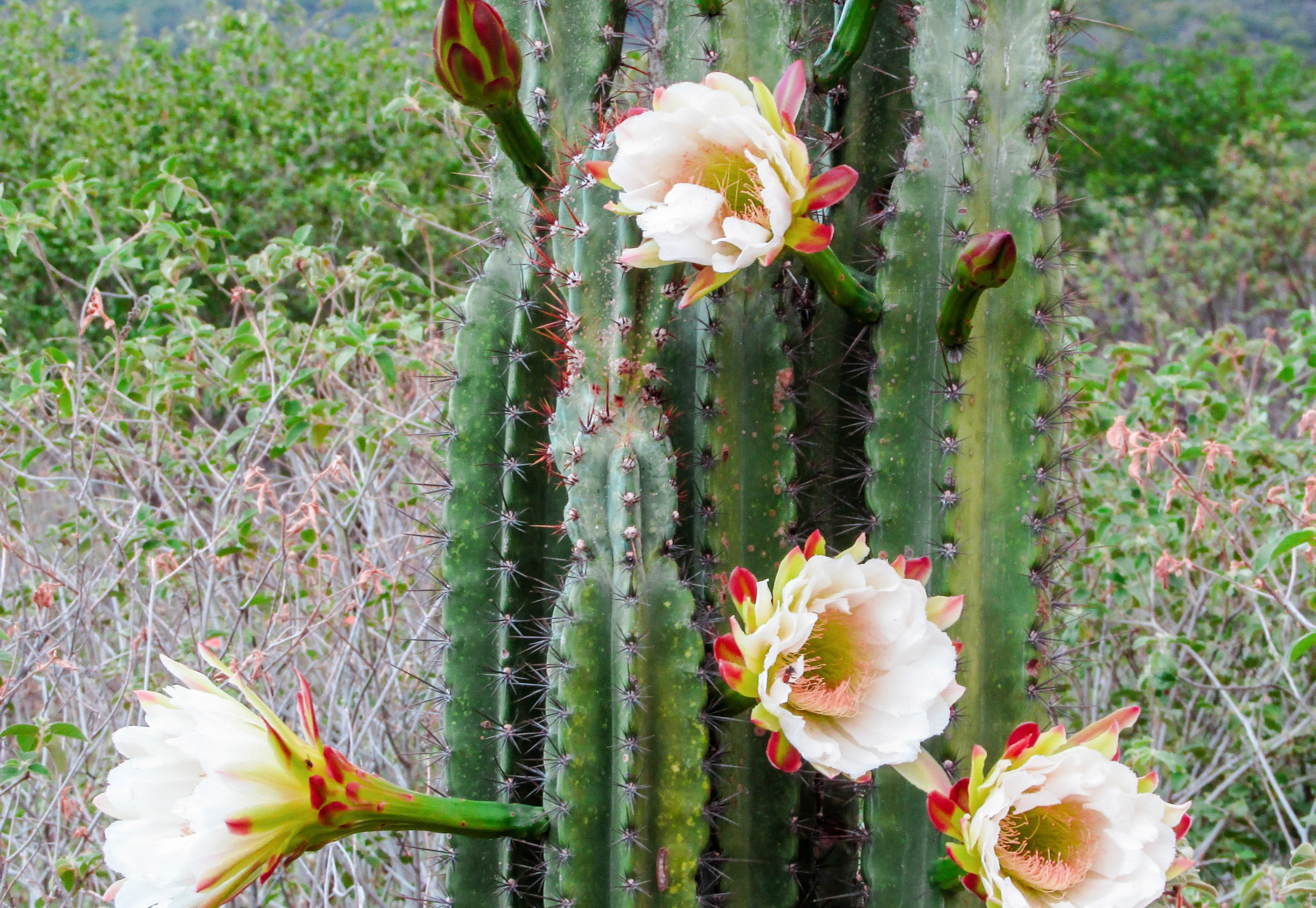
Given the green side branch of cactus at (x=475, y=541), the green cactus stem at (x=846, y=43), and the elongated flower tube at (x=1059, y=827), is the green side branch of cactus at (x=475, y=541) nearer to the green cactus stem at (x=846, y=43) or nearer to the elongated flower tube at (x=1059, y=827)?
the green cactus stem at (x=846, y=43)

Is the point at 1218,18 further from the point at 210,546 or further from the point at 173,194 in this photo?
the point at 210,546

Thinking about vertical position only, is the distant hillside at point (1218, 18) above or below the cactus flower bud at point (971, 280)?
above

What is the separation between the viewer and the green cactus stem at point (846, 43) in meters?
1.52

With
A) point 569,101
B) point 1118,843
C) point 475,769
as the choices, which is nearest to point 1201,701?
point 1118,843

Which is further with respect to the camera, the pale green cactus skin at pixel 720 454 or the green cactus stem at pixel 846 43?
the green cactus stem at pixel 846 43

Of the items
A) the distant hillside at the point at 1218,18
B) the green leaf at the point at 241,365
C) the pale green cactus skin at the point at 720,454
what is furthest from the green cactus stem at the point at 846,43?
the distant hillside at the point at 1218,18

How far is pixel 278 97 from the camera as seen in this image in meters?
5.73

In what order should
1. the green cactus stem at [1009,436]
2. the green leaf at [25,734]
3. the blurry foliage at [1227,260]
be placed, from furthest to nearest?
the blurry foliage at [1227,260], the green leaf at [25,734], the green cactus stem at [1009,436]

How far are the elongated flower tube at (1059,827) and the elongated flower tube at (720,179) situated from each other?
1.97 ft

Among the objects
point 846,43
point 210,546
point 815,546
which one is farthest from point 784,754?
point 210,546

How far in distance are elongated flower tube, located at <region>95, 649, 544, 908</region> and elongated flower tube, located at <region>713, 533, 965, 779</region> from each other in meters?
0.43

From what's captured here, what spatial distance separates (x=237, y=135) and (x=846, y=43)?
16.2ft

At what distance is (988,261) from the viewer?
4.34ft

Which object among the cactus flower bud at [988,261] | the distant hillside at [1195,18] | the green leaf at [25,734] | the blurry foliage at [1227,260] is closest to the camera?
the cactus flower bud at [988,261]
